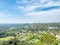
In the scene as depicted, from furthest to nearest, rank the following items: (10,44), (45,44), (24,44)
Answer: (24,44) < (10,44) < (45,44)

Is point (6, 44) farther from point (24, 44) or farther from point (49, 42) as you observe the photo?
point (49, 42)

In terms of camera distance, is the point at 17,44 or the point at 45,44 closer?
the point at 45,44

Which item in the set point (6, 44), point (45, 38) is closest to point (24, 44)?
point (6, 44)

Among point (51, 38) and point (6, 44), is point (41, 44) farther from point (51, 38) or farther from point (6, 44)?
point (6, 44)

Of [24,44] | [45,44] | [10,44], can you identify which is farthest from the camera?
[24,44]

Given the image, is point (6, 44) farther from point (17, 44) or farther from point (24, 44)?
point (24, 44)

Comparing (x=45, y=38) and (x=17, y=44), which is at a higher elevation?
→ (x=45, y=38)

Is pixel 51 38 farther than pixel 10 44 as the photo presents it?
No

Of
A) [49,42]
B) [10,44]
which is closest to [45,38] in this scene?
[49,42]

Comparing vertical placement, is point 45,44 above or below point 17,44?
above
